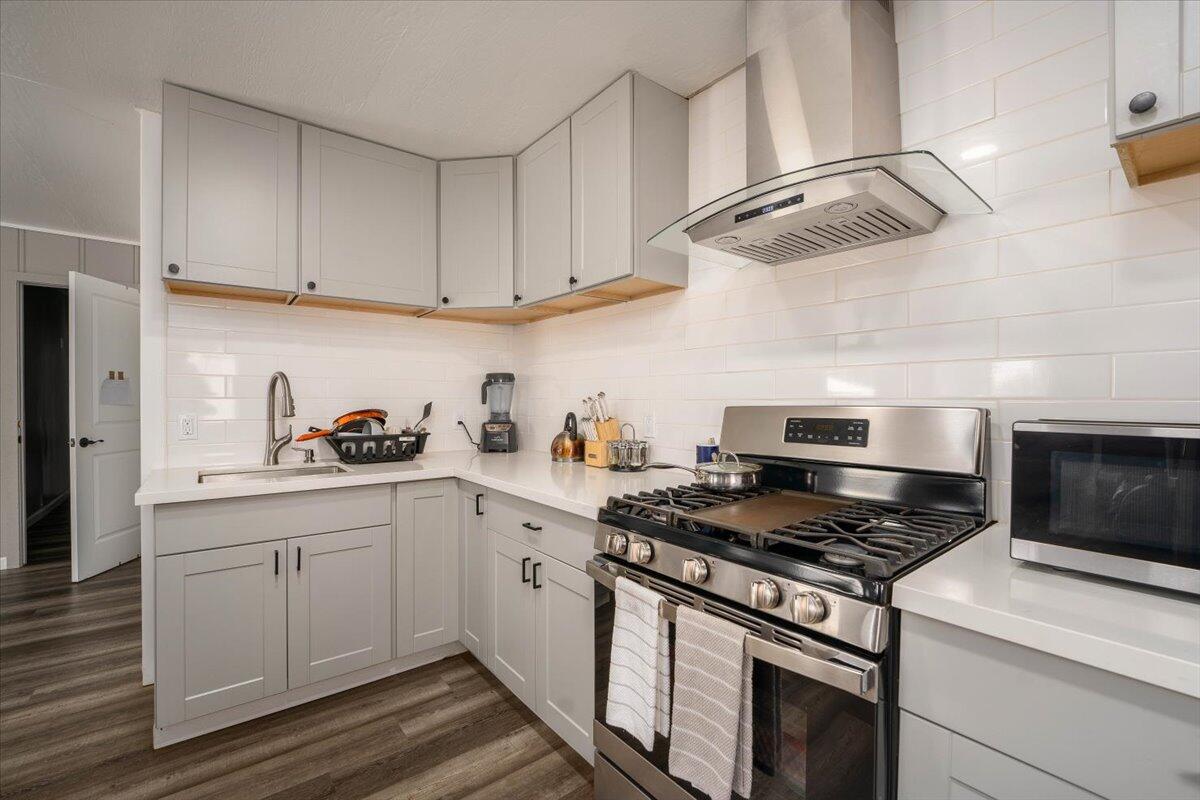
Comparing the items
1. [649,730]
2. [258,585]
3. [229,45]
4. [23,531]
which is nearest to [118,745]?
[258,585]

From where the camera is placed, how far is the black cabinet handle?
0.83 meters

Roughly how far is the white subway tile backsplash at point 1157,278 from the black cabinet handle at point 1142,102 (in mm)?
393

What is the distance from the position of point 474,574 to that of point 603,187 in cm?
170

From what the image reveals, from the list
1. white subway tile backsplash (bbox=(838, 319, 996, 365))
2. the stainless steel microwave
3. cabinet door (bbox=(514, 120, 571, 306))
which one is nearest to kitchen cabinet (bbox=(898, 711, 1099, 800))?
the stainless steel microwave

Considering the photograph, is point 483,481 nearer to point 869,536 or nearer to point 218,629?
point 218,629

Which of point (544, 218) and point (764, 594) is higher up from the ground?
point (544, 218)

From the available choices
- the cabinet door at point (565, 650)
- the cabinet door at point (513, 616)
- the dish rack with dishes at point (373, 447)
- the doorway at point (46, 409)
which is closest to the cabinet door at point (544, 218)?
the dish rack with dishes at point (373, 447)

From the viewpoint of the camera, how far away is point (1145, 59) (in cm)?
84

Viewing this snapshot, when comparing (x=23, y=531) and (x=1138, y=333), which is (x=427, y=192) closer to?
(x=1138, y=333)

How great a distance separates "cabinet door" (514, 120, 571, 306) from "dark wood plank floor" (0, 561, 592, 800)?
68.4 inches

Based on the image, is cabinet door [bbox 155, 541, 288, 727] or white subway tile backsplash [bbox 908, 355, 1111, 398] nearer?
white subway tile backsplash [bbox 908, 355, 1111, 398]

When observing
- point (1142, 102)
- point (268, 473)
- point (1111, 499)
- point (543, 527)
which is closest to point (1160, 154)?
point (1142, 102)

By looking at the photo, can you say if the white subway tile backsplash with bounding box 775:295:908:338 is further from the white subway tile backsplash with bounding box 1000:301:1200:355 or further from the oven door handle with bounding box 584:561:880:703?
the oven door handle with bounding box 584:561:880:703

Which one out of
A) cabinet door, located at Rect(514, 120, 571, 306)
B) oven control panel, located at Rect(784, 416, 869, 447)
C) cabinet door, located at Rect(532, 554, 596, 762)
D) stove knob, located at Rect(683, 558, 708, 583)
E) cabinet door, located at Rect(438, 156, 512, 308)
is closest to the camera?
stove knob, located at Rect(683, 558, 708, 583)
